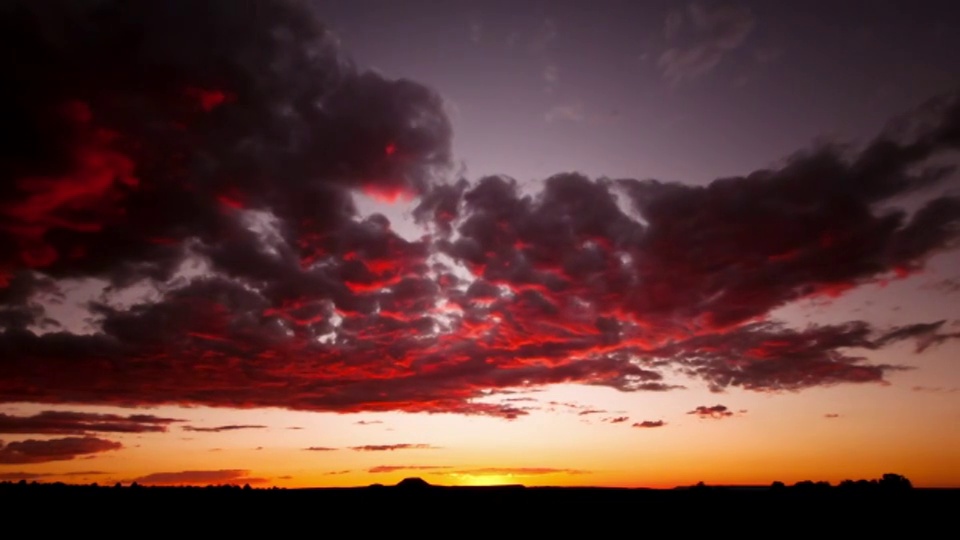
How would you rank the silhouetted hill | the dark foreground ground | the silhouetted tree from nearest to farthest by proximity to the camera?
the dark foreground ground → the silhouetted hill → the silhouetted tree

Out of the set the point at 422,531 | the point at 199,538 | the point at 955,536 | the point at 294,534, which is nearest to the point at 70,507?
the point at 199,538

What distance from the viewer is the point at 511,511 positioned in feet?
195

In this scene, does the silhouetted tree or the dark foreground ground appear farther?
the silhouetted tree

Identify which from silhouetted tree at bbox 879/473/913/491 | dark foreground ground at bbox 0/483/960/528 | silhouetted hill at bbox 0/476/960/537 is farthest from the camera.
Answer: silhouetted tree at bbox 879/473/913/491

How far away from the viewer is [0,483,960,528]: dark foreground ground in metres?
48.8

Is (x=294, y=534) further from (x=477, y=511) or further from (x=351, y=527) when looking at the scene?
(x=477, y=511)

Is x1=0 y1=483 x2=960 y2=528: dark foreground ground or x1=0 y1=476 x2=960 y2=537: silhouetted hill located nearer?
x1=0 y1=483 x2=960 y2=528: dark foreground ground

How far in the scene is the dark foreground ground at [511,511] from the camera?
48.8 m

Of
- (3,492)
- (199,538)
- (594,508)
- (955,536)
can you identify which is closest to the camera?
(955,536)

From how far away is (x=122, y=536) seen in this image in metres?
48.0

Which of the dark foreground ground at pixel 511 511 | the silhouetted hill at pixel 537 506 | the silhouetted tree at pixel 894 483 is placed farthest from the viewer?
the silhouetted tree at pixel 894 483

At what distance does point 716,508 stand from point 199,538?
151 feet

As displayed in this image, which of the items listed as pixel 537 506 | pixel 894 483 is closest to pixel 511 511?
pixel 537 506

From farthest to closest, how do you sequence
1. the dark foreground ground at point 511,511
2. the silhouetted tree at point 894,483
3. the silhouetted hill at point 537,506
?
the silhouetted tree at point 894,483 < the silhouetted hill at point 537,506 < the dark foreground ground at point 511,511
